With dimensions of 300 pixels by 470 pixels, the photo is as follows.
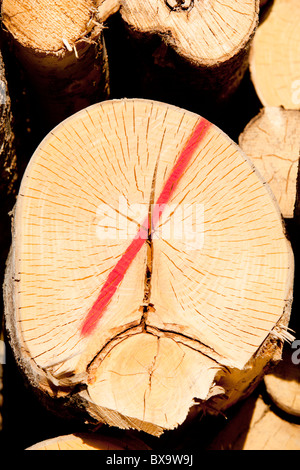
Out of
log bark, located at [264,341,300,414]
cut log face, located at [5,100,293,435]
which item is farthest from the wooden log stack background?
log bark, located at [264,341,300,414]

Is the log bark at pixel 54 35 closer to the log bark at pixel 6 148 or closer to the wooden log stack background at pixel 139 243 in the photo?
the wooden log stack background at pixel 139 243

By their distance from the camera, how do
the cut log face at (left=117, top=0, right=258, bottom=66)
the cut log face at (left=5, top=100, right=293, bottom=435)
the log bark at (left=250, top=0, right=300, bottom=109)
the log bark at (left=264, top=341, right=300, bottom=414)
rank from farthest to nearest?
the log bark at (left=250, top=0, right=300, bottom=109) → the log bark at (left=264, top=341, right=300, bottom=414) → the cut log face at (left=117, top=0, right=258, bottom=66) → the cut log face at (left=5, top=100, right=293, bottom=435)

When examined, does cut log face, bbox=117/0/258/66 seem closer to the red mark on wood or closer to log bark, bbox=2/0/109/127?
log bark, bbox=2/0/109/127

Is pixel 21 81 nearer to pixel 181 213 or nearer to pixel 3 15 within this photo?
pixel 3 15

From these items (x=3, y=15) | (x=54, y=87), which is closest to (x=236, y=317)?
(x=54, y=87)

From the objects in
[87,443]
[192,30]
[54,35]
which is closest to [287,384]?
[87,443]

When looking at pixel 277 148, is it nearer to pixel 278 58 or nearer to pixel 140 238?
pixel 278 58
